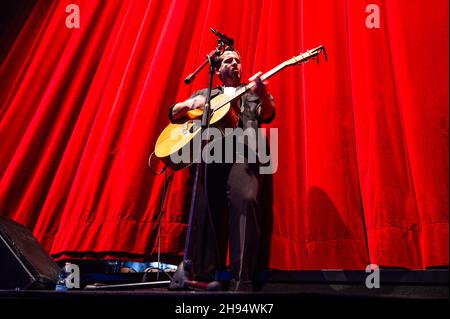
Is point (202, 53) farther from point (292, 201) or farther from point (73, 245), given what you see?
point (73, 245)

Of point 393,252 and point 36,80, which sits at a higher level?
point 36,80

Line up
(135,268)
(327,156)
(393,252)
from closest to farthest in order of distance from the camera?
(393,252) < (327,156) < (135,268)

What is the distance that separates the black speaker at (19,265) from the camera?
158 centimetres

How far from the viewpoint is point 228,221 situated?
170 centimetres

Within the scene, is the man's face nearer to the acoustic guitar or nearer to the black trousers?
the acoustic guitar

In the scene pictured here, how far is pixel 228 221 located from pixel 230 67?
0.68 metres

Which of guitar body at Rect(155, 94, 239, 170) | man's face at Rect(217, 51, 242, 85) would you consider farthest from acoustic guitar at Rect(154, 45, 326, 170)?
man's face at Rect(217, 51, 242, 85)

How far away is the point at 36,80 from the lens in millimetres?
2807

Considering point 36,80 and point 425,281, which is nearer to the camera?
point 425,281
